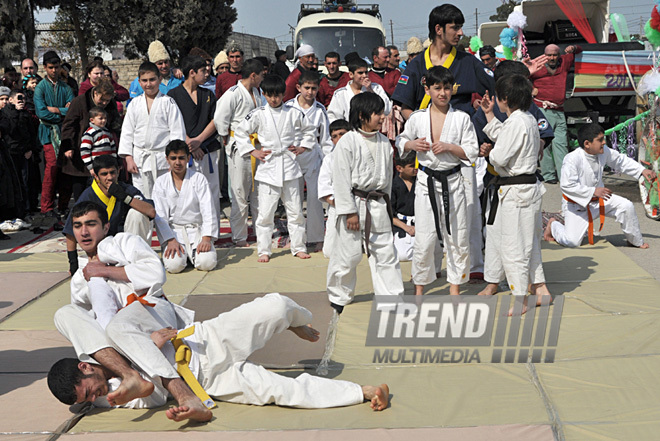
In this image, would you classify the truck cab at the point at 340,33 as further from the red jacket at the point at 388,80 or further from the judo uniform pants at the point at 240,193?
the judo uniform pants at the point at 240,193

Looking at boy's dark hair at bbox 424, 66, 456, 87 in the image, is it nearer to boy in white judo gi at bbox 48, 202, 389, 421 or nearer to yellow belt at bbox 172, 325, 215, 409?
boy in white judo gi at bbox 48, 202, 389, 421

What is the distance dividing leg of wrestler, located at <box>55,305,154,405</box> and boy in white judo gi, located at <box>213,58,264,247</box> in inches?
146

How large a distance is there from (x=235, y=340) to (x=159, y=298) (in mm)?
542

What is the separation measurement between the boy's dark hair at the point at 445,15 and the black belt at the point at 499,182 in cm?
117

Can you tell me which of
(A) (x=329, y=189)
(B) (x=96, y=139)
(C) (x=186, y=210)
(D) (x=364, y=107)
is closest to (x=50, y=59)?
(B) (x=96, y=139)

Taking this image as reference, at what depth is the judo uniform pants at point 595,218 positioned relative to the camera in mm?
6703

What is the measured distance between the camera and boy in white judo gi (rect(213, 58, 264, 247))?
7277 mm

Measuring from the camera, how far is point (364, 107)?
191 inches

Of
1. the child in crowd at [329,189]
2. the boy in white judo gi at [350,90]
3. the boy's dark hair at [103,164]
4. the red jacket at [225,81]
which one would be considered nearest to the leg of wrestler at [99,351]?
the boy's dark hair at [103,164]

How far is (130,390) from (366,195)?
7.10 feet

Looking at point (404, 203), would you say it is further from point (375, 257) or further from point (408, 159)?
point (375, 257)

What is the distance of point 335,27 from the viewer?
1301 centimetres

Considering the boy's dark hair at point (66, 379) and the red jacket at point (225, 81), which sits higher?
the red jacket at point (225, 81)

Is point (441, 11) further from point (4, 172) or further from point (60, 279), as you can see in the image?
point (4, 172)
